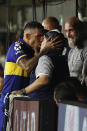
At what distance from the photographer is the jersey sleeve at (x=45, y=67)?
6.08 meters

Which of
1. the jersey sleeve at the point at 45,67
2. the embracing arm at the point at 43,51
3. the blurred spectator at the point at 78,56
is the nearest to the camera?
the jersey sleeve at the point at 45,67

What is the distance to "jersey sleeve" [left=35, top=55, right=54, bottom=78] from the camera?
608 centimetres

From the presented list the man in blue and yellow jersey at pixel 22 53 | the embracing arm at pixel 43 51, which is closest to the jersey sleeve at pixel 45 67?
the embracing arm at pixel 43 51

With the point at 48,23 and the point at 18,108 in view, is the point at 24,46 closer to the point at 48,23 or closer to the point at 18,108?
the point at 18,108

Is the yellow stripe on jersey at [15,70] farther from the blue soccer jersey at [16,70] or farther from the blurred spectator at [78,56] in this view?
the blurred spectator at [78,56]

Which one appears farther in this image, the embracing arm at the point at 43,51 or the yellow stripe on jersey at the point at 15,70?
the yellow stripe on jersey at the point at 15,70

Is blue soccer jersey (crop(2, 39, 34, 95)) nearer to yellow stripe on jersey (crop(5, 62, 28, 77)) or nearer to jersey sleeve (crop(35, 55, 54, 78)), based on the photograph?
yellow stripe on jersey (crop(5, 62, 28, 77))

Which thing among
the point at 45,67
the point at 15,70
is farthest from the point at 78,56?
the point at 45,67

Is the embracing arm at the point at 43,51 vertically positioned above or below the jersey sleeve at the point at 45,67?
above

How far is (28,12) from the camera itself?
69.9ft

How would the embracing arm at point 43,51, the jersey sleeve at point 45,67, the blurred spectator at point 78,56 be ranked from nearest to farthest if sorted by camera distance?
the jersey sleeve at point 45,67
the embracing arm at point 43,51
the blurred spectator at point 78,56

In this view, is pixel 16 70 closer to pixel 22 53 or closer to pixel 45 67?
pixel 22 53

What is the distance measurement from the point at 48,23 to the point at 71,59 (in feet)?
5.44

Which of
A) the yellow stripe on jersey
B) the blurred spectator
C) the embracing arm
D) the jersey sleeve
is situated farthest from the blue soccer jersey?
the jersey sleeve
